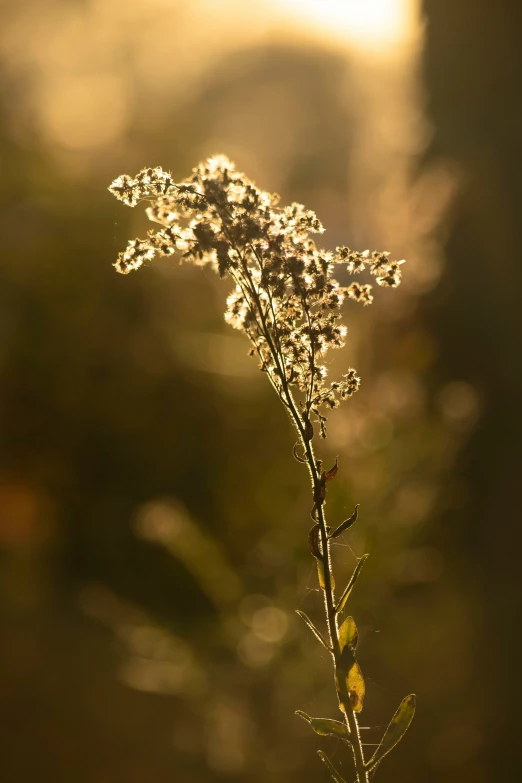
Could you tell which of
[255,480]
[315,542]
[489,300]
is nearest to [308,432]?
[315,542]

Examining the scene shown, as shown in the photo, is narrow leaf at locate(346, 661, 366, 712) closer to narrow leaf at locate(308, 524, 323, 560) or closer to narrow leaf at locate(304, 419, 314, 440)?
narrow leaf at locate(308, 524, 323, 560)

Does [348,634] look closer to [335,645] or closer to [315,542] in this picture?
[335,645]

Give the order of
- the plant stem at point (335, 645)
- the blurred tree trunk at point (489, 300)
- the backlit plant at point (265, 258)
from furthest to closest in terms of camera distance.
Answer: the blurred tree trunk at point (489, 300)
the backlit plant at point (265, 258)
the plant stem at point (335, 645)

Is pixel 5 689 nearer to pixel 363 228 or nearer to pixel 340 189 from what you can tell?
pixel 363 228

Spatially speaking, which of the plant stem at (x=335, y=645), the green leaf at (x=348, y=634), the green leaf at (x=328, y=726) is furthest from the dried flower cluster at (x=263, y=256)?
the green leaf at (x=328, y=726)

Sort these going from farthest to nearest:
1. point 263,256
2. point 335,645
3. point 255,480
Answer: point 255,480
point 263,256
point 335,645

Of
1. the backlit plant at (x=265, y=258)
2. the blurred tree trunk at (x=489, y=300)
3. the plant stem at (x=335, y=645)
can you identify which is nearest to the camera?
the plant stem at (x=335, y=645)

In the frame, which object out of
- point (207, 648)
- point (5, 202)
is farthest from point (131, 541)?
point (5, 202)

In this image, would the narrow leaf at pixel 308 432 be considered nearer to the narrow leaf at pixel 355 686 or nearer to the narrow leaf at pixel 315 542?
the narrow leaf at pixel 315 542
